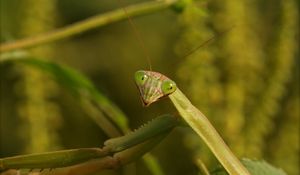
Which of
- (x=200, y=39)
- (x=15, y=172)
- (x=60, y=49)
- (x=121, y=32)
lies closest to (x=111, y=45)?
(x=121, y=32)

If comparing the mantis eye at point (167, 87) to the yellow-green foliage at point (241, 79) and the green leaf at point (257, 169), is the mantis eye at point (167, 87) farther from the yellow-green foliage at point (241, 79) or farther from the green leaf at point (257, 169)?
the yellow-green foliage at point (241, 79)

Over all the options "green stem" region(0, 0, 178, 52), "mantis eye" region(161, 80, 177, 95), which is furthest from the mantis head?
"green stem" region(0, 0, 178, 52)

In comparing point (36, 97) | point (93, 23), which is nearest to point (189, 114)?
point (93, 23)

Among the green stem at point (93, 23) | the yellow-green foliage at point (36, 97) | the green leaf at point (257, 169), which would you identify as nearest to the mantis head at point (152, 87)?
the green leaf at point (257, 169)

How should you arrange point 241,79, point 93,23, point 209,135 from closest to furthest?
point 209,135
point 93,23
point 241,79

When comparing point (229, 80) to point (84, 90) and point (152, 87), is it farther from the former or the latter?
point (152, 87)

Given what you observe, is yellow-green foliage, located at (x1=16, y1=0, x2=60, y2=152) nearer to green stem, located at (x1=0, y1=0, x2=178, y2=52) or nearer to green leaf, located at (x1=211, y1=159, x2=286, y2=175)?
green stem, located at (x1=0, y1=0, x2=178, y2=52)

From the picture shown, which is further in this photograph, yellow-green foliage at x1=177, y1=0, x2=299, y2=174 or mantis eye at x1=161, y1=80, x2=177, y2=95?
yellow-green foliage at x1=177, y1=0, x2=299, y2=174
